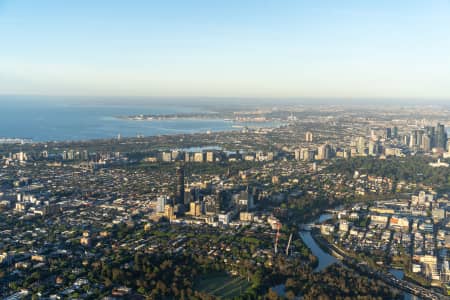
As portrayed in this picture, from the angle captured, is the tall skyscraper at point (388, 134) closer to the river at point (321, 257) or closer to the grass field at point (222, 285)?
the river at point (321, 257)

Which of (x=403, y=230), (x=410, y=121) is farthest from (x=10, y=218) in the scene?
(x=410, y=121)

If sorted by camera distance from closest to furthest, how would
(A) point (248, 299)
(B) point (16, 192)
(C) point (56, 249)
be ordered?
1. (A) point (248, 299)
2. (C) point (56, 249)
3. (B) point (16, 192)

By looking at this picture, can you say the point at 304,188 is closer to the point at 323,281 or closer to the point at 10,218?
the point at 323,281

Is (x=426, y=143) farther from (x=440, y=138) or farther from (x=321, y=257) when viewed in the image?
(x=321, y=257)

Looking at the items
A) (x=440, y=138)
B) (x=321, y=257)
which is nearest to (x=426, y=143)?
(x=440, y=138)

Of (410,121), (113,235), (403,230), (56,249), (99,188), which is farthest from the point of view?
(410,121)

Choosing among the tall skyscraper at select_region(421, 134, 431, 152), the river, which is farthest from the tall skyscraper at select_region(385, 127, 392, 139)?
the river

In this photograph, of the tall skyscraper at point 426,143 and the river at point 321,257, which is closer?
the river at point 321,257

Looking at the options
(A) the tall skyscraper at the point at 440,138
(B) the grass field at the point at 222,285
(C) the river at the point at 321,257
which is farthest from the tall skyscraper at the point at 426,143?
(B) the grass field at the point at 222,285
